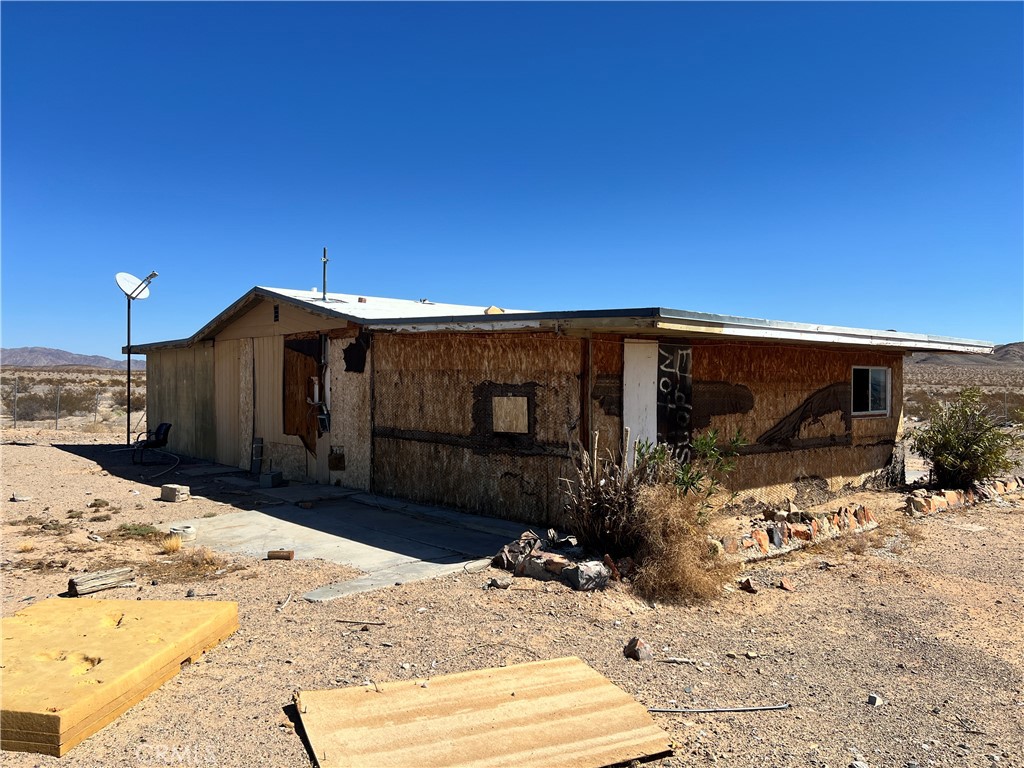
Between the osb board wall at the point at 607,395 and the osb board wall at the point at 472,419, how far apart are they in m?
0.21

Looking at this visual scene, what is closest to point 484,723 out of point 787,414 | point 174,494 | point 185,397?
point 787,414

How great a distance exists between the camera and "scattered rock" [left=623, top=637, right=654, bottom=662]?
4.88 meters

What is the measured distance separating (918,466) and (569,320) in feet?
40.0

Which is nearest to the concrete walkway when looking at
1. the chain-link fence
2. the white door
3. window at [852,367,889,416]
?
the white door

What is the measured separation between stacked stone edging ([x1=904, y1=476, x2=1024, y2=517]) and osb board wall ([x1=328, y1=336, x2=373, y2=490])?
26.2 ft

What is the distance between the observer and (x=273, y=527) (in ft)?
29.7

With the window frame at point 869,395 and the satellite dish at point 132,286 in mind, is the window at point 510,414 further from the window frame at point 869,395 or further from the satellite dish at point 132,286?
the satellite dish at point 132,286

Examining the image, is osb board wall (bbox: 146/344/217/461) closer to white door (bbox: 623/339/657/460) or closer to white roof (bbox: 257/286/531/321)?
white roof (bbox: 257/286/531/321)

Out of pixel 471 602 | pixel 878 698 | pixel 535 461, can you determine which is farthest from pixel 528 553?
pixel 878 698

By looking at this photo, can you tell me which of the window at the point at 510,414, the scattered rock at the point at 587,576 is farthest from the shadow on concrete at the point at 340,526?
the scattered rock at the point at 587,576

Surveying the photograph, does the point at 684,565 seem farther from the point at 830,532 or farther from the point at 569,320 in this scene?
the point at 830,532

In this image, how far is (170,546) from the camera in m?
7.58

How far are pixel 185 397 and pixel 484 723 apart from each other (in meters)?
15.0

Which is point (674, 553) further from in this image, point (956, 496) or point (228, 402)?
point (228, 402)
